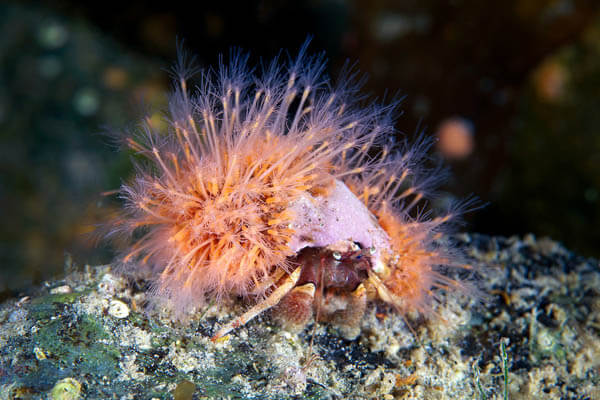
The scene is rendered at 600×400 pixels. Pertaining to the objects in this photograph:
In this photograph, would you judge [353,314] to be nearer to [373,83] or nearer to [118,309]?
[118,309]

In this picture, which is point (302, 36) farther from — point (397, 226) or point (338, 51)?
point (397, 226)

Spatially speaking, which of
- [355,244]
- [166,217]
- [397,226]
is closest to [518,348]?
[397,226]

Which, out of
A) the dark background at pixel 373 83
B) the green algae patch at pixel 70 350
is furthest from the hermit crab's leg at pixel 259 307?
the dark background at pixel 373 83

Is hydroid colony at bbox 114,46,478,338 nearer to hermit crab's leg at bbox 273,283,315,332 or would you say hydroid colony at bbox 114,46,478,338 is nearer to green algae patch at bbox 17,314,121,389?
hermit crab's leg at bbox 273,283,315,332

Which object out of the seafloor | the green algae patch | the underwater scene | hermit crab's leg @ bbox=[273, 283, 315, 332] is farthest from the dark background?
hermit crab's leg @ bbox=[273, 283, 315, 332]

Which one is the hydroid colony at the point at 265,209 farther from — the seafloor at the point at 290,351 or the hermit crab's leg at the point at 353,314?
the seafloor at the point at 290,351

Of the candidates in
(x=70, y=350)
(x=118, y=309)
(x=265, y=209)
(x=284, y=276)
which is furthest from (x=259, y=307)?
(x=70, y=350)
